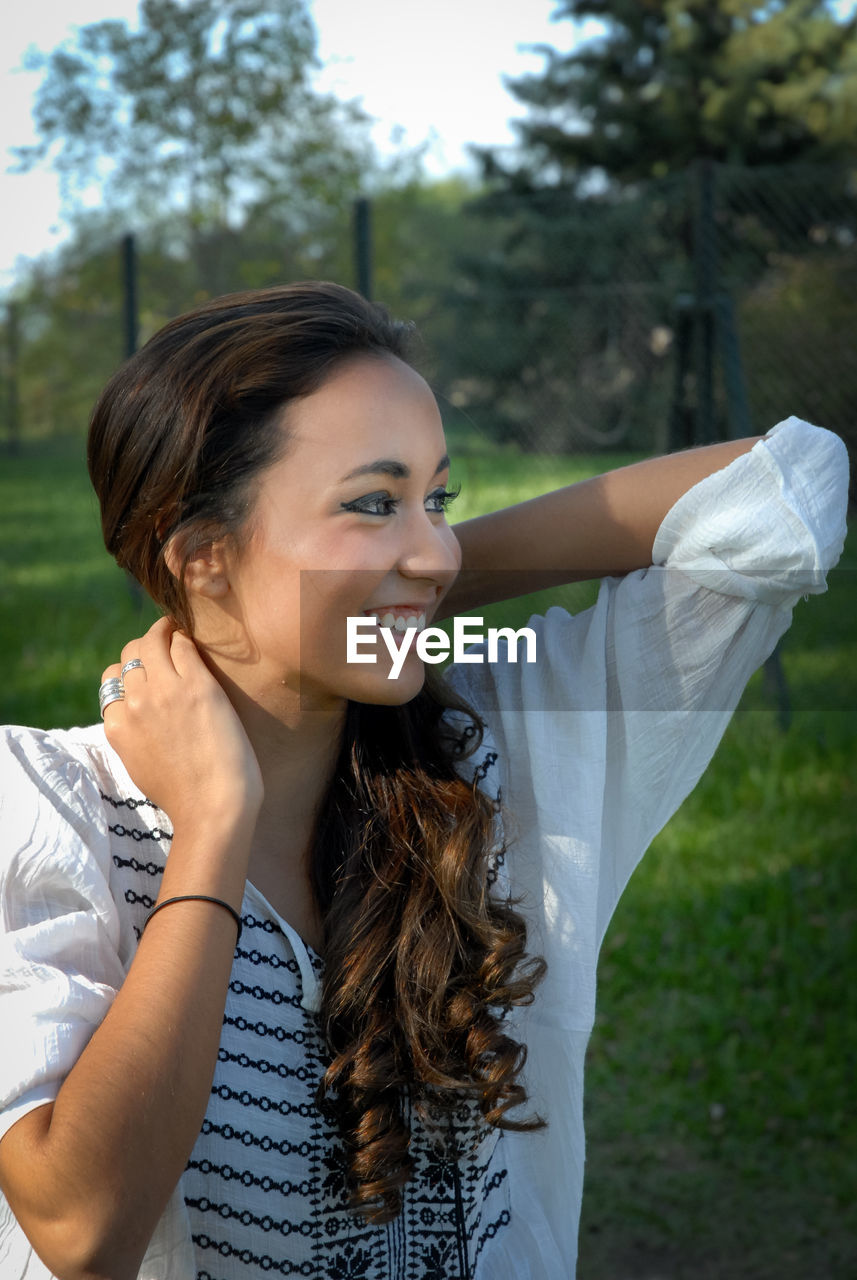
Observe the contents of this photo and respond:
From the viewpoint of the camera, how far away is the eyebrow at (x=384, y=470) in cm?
155

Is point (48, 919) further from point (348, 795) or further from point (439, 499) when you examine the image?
point (439, 499)

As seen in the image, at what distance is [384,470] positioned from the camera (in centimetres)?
156

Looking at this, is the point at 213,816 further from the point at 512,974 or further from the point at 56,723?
the point at 56,723

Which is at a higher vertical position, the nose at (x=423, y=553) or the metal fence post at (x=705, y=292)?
the metal fence post at (x=705, y=292)

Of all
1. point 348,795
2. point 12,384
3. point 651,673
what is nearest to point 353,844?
point 348,795

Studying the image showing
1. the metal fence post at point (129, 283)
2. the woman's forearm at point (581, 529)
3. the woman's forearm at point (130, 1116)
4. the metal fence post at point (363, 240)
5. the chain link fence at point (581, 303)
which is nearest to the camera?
the woman's forearm at point (130, 1116)

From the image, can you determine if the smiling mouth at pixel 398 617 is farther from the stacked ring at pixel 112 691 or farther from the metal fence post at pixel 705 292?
the metal fence post at pixel 705 292

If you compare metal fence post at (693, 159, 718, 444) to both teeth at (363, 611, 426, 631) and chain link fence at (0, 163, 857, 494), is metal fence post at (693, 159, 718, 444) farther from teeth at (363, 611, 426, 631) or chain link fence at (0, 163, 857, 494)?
teeth at (363, 611, 426, 631)

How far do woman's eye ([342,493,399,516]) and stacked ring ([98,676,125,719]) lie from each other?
15.0 inches

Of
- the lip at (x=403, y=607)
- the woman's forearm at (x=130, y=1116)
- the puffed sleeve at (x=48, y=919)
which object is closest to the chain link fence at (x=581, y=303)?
the lip at (x=403, y=607)

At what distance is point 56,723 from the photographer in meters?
5.71

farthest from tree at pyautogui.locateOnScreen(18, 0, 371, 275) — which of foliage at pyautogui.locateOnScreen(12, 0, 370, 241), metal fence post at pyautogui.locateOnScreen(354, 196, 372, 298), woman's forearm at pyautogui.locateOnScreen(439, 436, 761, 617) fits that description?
woman's forearm at pyautogui.locateOnScreen(439, 436, 761, 617)

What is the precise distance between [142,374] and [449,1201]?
1171mm

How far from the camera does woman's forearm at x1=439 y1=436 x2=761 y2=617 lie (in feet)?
5.86
